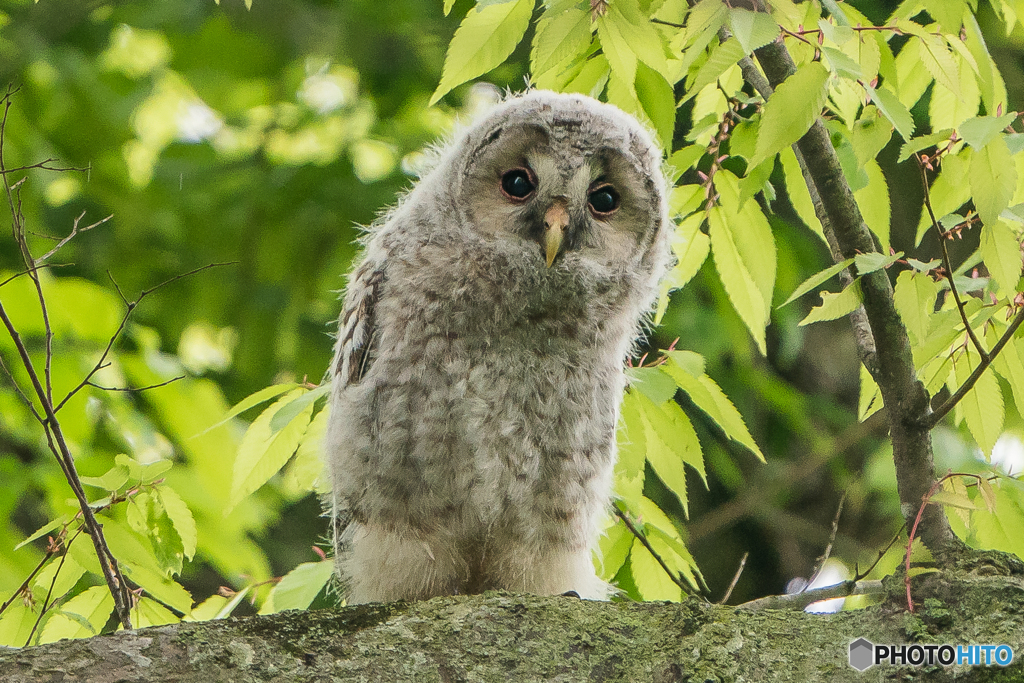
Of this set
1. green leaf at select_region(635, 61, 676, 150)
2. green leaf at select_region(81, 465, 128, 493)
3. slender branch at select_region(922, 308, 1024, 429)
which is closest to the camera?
slender branch at select_region(922, 308, 1024, 429)

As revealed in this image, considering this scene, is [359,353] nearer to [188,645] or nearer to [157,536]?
[157,536]

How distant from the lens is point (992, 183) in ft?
6.13

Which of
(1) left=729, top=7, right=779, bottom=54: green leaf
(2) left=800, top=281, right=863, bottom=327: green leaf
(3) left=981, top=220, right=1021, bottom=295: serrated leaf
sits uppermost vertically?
(1) left=729, top=7, right=779, bottom=54: green leaf

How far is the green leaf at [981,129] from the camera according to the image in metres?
1.73

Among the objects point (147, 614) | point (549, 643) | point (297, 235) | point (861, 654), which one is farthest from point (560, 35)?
point (297, 235)

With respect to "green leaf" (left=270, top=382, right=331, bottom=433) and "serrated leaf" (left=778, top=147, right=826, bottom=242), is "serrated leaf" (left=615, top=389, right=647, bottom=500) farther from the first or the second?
"green leaf" (left=270, top=382, right=331, bottom=433)

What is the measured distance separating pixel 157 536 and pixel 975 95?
231 cm

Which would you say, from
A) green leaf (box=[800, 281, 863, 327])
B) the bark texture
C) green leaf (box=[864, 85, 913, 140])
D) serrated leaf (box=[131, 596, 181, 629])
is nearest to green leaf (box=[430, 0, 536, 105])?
green leaf (box=[864, 85, 913, 140])

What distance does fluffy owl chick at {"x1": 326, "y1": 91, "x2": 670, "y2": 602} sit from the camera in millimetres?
2521

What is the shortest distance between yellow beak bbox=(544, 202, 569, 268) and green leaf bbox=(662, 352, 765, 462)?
46 cm

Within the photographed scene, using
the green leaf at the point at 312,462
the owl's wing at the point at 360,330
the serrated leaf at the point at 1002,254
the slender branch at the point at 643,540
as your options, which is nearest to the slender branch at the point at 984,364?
the serrated leaf at the point at 1002,254

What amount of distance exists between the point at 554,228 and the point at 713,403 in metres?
0.60

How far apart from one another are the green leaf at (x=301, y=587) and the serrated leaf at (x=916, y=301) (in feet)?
5.27

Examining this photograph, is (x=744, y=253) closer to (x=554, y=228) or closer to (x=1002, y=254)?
(x=554, y=228)
